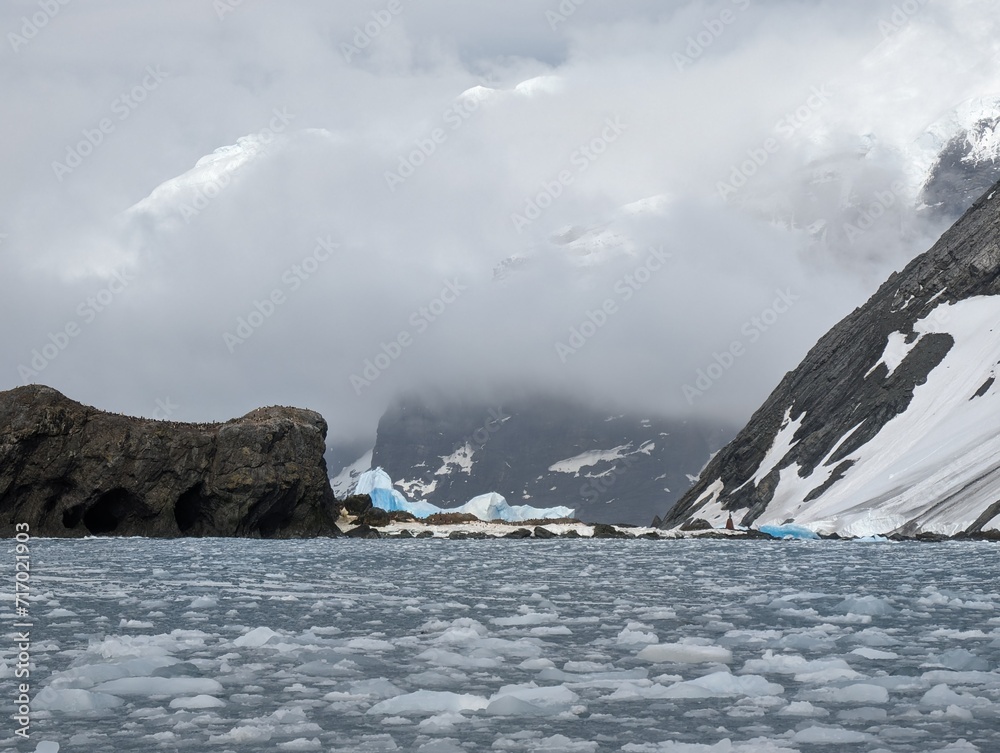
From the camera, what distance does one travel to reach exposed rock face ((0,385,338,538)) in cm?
7312

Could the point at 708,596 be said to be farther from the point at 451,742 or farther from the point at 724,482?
the point at 724,482

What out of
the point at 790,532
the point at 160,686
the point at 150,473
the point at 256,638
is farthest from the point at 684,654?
the point at 790,532

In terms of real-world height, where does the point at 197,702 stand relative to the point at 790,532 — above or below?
below

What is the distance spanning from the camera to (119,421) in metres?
77.6

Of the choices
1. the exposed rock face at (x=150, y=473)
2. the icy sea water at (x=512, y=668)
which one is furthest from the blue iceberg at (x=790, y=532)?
the icy sea water at (x=512, y=668)

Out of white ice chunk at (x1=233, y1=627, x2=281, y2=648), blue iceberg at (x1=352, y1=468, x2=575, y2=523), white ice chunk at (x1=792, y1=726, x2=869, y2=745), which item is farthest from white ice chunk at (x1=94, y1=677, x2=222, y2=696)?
blue iceberg at (x1=352, y1=468, x2=575, y2=523)

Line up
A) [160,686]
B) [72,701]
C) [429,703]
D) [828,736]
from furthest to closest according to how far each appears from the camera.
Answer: [160,686] < [429,703] < [72,701] < [828,736]

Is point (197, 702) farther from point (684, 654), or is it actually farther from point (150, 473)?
point (150, 473)

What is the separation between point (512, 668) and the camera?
Answer: 1544 centimetres

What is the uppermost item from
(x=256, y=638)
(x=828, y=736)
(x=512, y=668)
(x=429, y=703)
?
(x=256, y=638)

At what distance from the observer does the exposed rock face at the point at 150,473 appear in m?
73.1

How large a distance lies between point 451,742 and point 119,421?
2841 inches

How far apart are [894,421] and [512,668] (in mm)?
96871

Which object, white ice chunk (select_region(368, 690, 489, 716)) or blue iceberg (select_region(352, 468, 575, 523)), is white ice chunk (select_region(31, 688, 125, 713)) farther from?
blue iceberg (select_region(352, 468, 575, 523))
